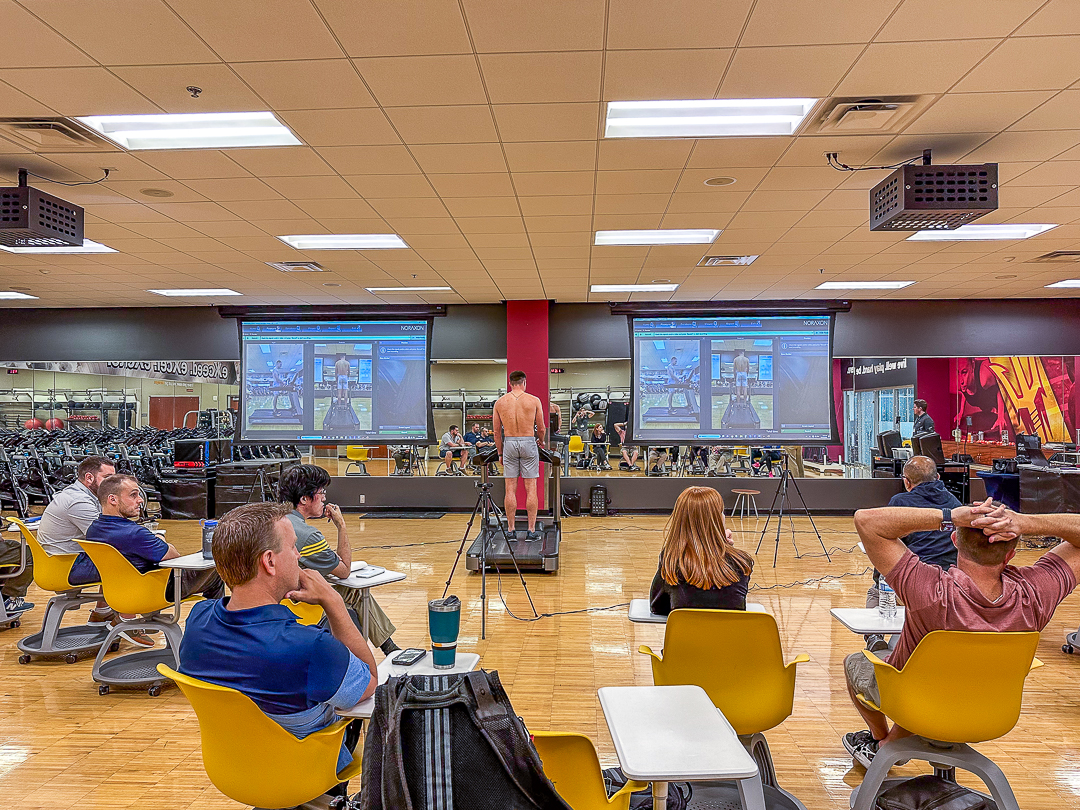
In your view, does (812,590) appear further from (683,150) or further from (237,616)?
(237,616)

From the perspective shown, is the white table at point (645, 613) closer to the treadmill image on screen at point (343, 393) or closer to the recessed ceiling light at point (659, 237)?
the recessed ceiling light at point (659, 237)

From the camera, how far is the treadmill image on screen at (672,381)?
7.84m

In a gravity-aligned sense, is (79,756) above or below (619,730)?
below

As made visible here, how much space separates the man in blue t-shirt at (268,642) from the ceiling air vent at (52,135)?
10.2ft

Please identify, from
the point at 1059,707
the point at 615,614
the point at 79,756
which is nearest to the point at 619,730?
the point at 79,756

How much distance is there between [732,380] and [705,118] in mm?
4325

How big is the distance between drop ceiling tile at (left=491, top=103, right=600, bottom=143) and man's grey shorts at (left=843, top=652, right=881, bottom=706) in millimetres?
2948

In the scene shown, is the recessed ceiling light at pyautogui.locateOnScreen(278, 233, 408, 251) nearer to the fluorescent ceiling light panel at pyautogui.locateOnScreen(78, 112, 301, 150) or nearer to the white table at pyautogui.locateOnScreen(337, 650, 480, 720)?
the fluorescent ceiling light panel at pyautogui.locateOnScreen(78, 112, 301, 150)

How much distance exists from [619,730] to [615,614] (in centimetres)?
370

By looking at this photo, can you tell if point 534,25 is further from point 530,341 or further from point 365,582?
point 530,341

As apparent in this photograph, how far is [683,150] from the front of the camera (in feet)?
13.9

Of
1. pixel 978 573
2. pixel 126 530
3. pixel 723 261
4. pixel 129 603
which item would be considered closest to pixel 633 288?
pixel 723 261

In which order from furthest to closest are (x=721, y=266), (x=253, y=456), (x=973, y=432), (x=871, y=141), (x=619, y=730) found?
(x=973, y=432)
(x=253, y=456)
(x=721, y=266)
(x=871, y=141)
(x=619, y=730)

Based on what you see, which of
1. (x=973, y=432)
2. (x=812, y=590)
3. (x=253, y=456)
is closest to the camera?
(x=812, y=590)
